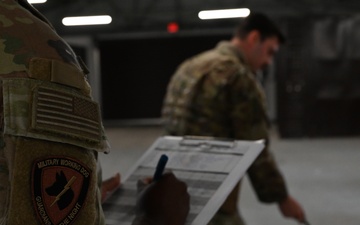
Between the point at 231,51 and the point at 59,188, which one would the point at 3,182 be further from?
the point at 231,51

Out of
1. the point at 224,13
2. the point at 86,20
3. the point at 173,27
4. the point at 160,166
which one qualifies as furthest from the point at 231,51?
the point at 86,20

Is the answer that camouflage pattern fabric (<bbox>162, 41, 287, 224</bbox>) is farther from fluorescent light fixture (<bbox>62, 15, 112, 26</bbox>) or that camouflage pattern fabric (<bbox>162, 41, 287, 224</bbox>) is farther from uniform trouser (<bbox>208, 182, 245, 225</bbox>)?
fluorescent light fixture (<bbox>62, 15, 112, 26</bbox>)

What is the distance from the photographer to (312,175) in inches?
284

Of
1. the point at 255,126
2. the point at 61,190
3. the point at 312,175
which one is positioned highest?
the point at 61,190

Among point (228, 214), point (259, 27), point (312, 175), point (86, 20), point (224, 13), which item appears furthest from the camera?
point (86, 20)

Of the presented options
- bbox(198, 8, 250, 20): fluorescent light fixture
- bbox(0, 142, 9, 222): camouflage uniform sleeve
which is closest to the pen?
bbox(0, 142, 9, 222): camouflage uniform sleeve

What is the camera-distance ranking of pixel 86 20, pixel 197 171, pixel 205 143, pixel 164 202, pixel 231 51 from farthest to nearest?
pixel 86 20 → pixel 231 51 → pixel 205 143 → pixel 197 171 → pixel 164 202

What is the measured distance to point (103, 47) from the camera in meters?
15.6

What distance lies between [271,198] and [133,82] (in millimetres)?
13350

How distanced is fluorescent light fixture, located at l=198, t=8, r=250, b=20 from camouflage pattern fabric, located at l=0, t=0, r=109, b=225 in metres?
13.6

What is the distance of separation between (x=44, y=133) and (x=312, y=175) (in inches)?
265

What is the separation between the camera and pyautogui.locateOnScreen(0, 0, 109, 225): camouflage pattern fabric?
72cm

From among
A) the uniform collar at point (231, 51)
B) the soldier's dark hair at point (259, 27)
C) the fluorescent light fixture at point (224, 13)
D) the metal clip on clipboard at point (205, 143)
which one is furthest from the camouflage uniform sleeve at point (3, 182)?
the fluorescent light fixture at point (224, 13)

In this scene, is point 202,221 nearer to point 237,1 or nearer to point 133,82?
point 237,1
